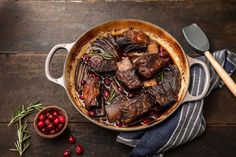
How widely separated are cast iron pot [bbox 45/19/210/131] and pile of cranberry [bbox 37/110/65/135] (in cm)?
20

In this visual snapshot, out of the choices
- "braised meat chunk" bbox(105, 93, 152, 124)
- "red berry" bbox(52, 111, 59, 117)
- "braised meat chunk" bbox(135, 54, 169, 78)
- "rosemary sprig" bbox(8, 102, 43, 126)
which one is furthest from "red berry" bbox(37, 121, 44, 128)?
"braised meat chunk" bbox(135, 54, 169, 78)

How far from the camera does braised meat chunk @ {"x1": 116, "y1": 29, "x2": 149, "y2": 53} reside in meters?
2.80

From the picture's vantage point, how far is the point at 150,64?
2676 mm

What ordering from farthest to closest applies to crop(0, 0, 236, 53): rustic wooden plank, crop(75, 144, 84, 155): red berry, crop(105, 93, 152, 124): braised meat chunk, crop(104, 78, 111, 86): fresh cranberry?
crop(0, 0, 236, 53): rustic wooden plank, crop(104, 78, 111, 86): fresh cranberry, crop(75, 144, 84, 155): red berry, crop(105, 93, 152, 124): braised meat chunk

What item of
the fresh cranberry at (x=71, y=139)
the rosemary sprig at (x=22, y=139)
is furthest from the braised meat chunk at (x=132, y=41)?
the rosemary sprig at (x=22, y=139)

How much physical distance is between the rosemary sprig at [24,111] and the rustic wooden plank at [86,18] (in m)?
0.56

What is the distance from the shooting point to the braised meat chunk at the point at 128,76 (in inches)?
103

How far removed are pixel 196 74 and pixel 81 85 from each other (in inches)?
37.8

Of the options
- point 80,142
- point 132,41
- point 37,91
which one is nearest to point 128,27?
point 132,41

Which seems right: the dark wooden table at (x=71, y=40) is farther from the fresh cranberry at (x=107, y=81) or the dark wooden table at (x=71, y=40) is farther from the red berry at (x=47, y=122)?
the fresh cranberry at (x=107, y=81)

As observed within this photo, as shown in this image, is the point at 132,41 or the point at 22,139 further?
the point at 132,41

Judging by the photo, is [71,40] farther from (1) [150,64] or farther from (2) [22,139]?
(2) [22,139]

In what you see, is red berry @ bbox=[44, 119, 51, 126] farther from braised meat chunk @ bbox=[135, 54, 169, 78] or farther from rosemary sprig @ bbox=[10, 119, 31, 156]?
braised meat chunk @ bbox=[135, 54, 169, 78]

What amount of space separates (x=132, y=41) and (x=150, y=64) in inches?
10.6
